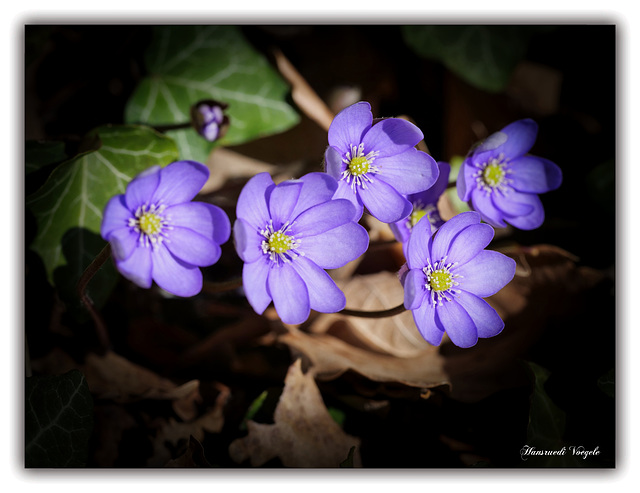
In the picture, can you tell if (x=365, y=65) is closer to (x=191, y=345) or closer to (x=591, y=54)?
(x=591, y=54)

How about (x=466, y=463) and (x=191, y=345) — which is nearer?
(x=466, y=463)

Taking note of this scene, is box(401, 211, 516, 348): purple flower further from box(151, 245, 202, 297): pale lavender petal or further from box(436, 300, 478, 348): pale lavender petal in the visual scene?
box(151, 245, 202, 297): pale lavender petal

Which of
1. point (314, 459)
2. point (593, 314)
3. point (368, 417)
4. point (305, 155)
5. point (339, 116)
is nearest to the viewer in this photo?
point (339, 116)

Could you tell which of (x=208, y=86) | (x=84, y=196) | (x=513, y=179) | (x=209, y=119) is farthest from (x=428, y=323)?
(x=208, y=86)

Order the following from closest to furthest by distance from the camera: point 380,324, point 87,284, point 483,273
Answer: point 483,273
point 87,284
point 380,324

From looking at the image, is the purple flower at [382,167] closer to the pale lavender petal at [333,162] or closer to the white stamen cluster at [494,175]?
the pale lavender petal at [333,162]

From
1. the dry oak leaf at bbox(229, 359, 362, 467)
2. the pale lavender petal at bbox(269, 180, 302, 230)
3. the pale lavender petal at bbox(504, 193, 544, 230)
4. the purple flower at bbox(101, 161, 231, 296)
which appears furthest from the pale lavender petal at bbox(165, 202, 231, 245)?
the pale lavender petal at bbox(504, 193, 544, 230)

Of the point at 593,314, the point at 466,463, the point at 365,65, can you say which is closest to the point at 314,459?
the point at 466,463

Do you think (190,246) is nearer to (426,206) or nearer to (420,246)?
(420,246)
